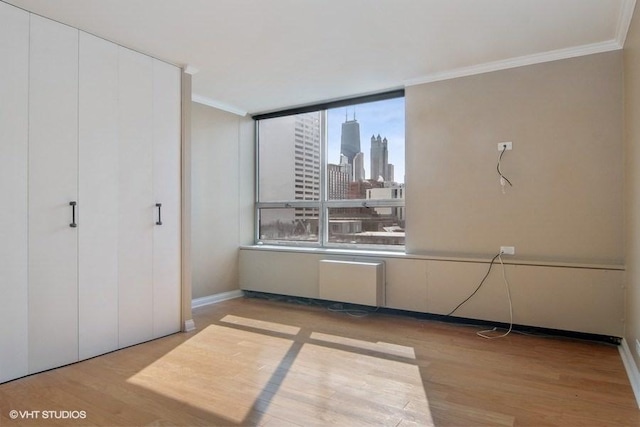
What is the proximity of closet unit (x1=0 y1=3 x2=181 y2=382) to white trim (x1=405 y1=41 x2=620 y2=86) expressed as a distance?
A: 2.62 meters

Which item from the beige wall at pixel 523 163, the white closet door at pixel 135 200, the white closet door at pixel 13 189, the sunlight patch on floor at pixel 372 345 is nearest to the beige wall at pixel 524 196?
the beige wall at pixel 523 163

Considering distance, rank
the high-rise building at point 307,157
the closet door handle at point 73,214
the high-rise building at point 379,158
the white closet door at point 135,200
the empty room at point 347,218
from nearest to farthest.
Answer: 1. the empty room at point 347,218
2. the closet door handle at point 73,214
3. the white closet door at point 135,200
4. the high-rise building at point 379,158
5. the high-rise building at point 307,157

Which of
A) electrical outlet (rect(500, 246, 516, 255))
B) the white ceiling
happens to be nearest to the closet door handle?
the white ceiling

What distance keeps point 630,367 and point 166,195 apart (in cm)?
390

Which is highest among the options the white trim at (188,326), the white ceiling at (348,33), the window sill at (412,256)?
the white ceiling at (348,33)

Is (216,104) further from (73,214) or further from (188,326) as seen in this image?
(188,326)

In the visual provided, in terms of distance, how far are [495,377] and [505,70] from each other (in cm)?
281

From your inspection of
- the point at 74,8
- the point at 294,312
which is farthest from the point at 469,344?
the point at 74,8

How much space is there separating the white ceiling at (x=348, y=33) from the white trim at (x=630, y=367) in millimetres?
2451

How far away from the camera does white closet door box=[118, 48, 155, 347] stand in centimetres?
321

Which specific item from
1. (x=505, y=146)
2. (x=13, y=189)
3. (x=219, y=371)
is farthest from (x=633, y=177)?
(x=13, y=189)

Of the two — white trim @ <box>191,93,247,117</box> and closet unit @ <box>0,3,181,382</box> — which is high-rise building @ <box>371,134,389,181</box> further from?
closet unit @ <box>0,3,181,382</box>

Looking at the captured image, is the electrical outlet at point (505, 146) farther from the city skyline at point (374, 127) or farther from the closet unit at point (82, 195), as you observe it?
the closet unit at point (82, 195)

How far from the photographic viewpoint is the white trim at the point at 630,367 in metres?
2.32
